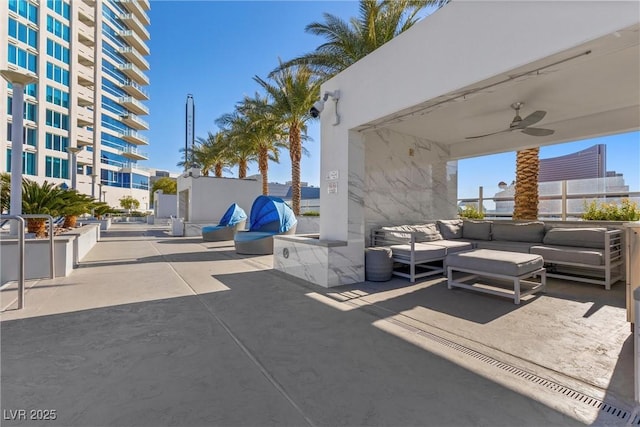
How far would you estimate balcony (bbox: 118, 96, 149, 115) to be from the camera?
3738 cm

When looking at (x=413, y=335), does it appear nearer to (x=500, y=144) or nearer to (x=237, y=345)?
(x=237, y=345)

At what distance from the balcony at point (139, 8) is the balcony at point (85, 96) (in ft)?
53.1

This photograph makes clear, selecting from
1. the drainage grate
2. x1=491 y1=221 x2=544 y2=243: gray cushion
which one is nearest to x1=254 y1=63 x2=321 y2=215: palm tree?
x1=491 y1=221 x2=544 y2=243: gray cushion

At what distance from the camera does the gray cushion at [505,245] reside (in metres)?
5.74

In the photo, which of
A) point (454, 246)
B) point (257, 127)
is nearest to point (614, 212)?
point (454, 246)

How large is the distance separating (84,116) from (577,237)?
3966cm

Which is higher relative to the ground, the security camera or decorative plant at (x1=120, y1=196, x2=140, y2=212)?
the security camera

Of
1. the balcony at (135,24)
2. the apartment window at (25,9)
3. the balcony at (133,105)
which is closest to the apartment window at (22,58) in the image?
the apartment window at (25,9)

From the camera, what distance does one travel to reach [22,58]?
23703 millimetres

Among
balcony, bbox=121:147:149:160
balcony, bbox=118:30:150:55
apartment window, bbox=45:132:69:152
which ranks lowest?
apartment window, bbox=45:132:69:152

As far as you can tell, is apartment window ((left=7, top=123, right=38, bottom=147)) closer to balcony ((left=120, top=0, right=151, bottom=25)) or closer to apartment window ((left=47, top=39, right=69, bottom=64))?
apartment window ((left=47, top=39, right=69, bottom=64))

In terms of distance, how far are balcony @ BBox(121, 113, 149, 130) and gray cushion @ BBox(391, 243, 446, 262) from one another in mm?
42898

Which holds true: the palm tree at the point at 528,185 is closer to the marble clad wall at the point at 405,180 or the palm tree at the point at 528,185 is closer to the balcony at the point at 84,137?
the marble clad wall at the point at 405,180

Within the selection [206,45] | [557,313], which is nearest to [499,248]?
[557,313]
